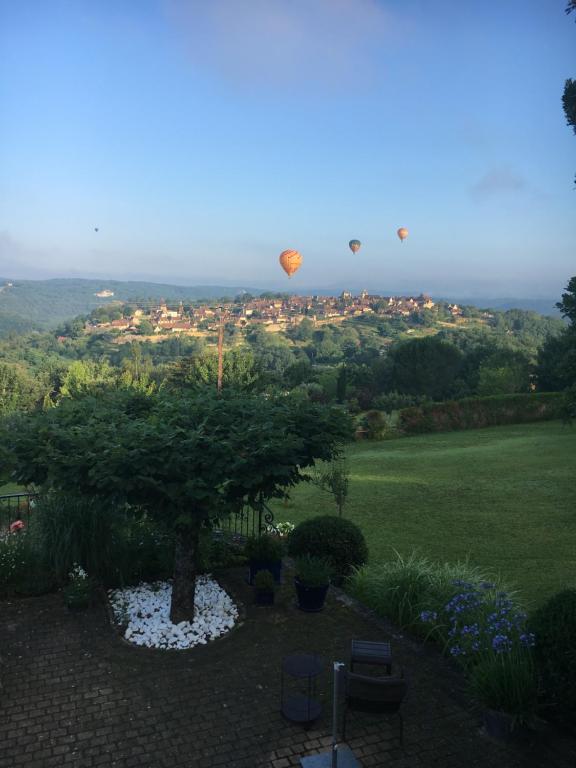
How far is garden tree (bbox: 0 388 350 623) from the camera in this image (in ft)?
24.1

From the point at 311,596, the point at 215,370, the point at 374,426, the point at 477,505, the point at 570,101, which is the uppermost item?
the point at 570,101

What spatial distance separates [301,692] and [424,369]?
5583 cm

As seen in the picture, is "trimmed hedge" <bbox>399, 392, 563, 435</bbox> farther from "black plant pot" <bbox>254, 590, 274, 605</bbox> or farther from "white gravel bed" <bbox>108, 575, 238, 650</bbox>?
"white gravel bed" <bbox>108, 575, 238, 650</bbox>

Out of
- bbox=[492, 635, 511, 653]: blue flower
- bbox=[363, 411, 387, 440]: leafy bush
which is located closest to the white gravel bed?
bbox=[492, 635, 511, 653]: blue flower

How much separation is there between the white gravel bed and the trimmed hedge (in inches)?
982

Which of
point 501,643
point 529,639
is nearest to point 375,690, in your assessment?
point 501,643

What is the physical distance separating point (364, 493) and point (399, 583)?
10103 mm

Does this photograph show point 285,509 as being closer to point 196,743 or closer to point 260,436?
point 260,436

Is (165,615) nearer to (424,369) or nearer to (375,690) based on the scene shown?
(375,690)

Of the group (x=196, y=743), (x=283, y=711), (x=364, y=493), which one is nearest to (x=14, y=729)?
(x=196, y=743)

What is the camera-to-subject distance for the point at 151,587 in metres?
9.55

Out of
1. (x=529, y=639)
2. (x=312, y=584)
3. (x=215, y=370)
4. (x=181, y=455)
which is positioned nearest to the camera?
(x=529, y=639)

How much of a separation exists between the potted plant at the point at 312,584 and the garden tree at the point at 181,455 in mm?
1419

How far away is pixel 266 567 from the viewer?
970 cm
